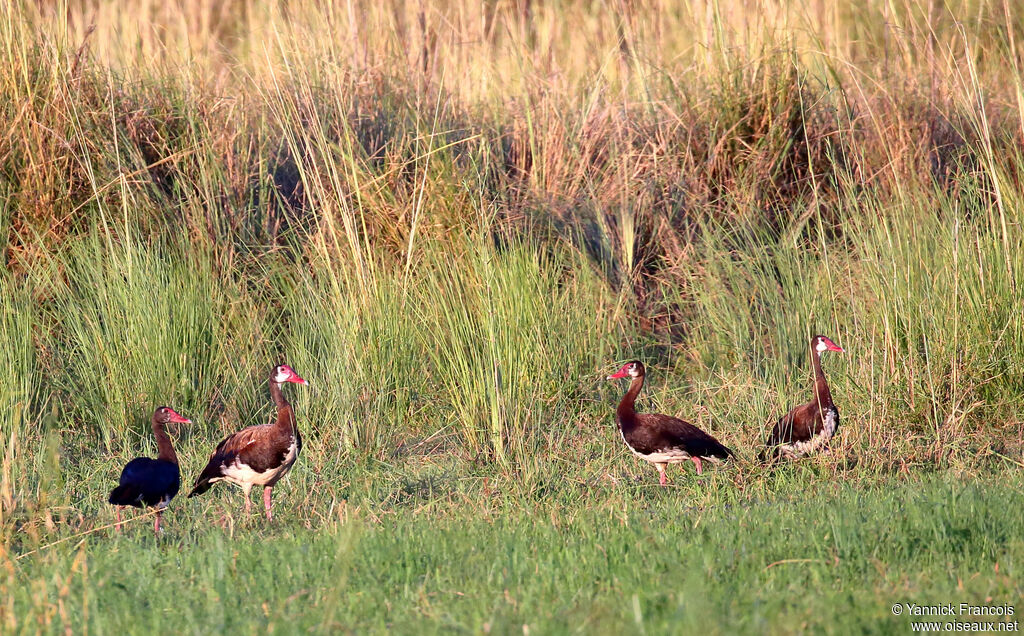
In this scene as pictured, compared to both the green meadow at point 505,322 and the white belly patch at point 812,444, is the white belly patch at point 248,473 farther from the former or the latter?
the white belly patch at point 812,444

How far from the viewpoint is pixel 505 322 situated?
602 cm

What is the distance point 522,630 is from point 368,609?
0.56 metres

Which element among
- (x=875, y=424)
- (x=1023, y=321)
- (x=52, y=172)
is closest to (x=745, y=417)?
(x=875, y=424)

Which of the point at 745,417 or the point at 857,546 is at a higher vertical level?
the point at 857,546

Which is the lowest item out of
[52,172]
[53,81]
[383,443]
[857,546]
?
[383,443]

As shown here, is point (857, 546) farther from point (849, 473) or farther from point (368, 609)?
point (368, 609)

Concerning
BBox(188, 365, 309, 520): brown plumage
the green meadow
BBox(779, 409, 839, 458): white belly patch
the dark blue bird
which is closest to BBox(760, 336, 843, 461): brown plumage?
BBox(779, 409, 839, 458): white belly patch

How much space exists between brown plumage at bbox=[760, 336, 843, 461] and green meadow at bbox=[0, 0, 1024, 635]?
102 mm

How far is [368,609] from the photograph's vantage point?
3828mm

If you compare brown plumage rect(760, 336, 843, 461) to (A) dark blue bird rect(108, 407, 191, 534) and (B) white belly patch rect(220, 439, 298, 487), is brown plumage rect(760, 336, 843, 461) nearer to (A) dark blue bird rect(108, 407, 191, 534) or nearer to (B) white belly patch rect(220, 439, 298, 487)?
(B) white belly patch rect(220, 439, 298, 487)

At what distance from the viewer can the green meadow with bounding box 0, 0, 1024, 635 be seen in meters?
4.11

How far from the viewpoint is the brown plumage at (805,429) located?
5.62 metres

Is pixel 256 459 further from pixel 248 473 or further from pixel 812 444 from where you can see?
pixel 812 444

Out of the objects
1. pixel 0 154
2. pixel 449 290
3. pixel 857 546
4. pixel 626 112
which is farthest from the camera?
pixel 626 112
